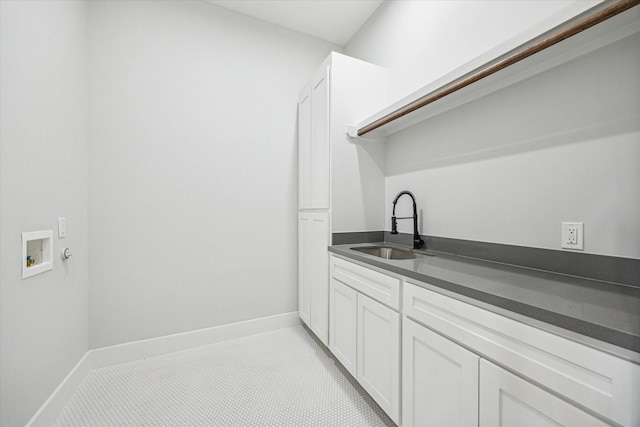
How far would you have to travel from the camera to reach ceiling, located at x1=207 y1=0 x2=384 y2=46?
2.32m

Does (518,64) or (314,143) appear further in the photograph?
(314,143)

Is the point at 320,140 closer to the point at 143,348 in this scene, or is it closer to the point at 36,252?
the point at 36,252

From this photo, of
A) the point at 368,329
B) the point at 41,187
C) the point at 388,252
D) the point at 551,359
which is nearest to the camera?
the point at 551,359

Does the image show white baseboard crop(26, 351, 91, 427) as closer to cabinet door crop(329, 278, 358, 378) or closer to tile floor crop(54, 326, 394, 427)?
tile floor crop(54, 326, 394, 427)

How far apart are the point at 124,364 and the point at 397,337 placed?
2.11 metres

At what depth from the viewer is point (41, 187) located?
54.4 inches

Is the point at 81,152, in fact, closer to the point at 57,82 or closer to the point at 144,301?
the point at 57,82

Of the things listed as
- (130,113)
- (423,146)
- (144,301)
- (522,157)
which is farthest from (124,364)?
(522,157)

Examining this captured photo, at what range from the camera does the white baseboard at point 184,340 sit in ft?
6.64

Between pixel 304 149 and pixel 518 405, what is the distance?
2206mm

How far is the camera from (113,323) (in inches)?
80.1

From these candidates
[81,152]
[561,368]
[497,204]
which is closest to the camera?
[561,368]

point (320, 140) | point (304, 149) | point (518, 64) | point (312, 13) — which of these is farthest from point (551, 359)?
point (312, 13)

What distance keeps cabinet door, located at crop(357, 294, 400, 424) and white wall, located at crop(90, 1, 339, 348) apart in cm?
124
